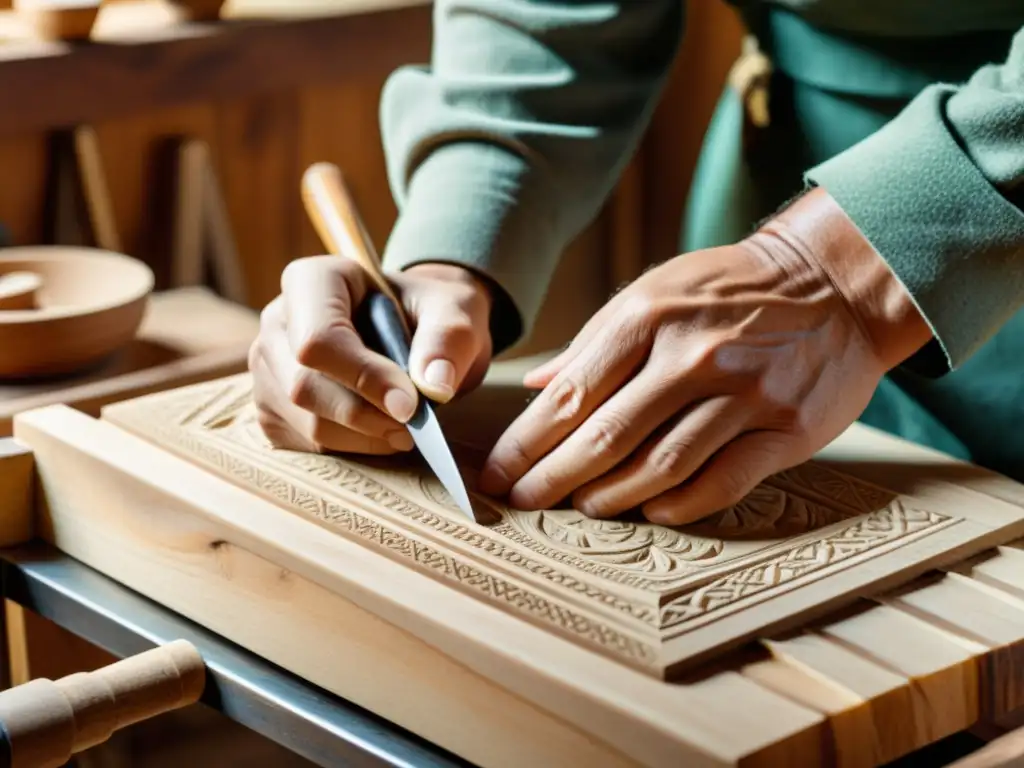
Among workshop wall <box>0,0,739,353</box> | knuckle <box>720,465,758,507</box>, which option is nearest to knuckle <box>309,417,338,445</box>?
knuckle <box>720,465,758,507</box>

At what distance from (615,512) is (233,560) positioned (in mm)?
221

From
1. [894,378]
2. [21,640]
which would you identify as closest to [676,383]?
[894,378]

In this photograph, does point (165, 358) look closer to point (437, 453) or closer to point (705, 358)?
point (437, 453)

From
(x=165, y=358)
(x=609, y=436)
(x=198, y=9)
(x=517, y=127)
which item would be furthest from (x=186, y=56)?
(x=609, y=436)

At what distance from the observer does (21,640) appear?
977 mm

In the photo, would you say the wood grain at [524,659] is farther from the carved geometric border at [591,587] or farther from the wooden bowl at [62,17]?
the wooden bowl at [62,17]

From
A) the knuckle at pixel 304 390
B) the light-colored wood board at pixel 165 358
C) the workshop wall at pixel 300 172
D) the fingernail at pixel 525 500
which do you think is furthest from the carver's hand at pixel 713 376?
the workshop wall at pixel 300 172

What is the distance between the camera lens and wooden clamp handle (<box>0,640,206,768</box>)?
2.27 ft

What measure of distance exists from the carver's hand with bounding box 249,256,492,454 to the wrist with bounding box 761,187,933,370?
23 cm

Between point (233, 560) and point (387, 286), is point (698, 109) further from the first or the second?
point (233, 560)

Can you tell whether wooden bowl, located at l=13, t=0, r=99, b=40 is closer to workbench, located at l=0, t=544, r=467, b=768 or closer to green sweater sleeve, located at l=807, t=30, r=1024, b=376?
workbench, located at l=0, t=544, r=467, b=768

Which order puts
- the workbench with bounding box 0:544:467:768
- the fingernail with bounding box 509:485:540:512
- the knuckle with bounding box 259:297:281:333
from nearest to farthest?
the workbench with bounding box 0:544:467:768 < the fingernail with bounding box 509:485:540:512 < the knuckle with bounding box 259:297:281:333

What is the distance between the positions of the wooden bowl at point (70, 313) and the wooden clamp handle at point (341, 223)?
23 cm

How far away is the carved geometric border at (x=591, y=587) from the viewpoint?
0.69 m
